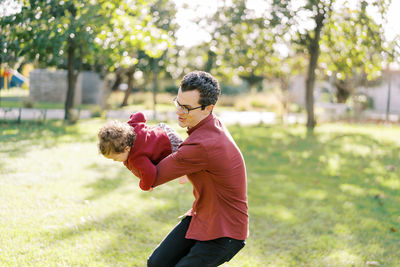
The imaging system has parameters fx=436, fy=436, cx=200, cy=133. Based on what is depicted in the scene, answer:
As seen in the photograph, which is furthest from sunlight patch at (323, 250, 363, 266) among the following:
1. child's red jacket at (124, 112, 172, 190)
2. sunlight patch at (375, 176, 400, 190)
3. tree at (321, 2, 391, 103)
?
tree at (321, 2, 391, 103)

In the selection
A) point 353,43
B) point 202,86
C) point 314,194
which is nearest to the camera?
point 202,86

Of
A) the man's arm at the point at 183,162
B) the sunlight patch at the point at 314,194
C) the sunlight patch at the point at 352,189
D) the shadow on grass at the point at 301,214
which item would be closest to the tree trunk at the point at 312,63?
the shadow on grass at the point at 301,214

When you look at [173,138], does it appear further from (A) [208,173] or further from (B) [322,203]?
(B) [322,203]

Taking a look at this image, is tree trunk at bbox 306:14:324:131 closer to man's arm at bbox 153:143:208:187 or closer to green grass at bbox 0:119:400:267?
green grass at bbox 0:119:400:267

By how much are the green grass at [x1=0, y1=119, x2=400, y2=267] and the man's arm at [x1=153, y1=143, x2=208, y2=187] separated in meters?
2.10

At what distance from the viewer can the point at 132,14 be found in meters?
12.3

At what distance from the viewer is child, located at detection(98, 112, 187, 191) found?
2.45m

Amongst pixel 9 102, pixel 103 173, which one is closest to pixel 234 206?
pixel 103 173

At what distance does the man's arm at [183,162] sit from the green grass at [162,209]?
210 cm

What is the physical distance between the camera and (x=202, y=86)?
2561 mm

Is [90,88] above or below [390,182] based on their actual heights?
below

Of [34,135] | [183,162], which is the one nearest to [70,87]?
[34,135]

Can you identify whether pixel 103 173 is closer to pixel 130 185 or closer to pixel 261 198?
pixel 130 185

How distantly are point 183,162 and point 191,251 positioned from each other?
23.2 inches
